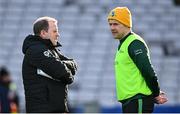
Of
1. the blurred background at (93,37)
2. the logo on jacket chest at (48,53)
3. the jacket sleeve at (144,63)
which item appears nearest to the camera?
the jacket sleeve at (144,63)

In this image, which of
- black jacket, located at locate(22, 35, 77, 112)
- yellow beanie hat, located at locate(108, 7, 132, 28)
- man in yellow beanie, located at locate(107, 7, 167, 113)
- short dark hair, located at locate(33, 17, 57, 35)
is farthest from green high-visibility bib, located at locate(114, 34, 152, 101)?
short dark hair, located at locate(33, 17, 57, 35)

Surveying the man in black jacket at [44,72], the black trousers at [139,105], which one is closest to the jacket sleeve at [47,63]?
the man in black jacket at [44,72]

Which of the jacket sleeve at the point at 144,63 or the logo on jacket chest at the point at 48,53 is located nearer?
the jacket sleeve at the point at 144,63

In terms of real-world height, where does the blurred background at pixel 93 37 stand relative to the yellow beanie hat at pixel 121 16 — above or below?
below

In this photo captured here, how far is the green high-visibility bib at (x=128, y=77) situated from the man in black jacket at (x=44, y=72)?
459 millimetres

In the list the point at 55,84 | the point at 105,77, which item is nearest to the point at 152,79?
the point at 55,84

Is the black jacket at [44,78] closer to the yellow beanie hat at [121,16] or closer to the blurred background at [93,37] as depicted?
the yellow beanie hat at [121,16]

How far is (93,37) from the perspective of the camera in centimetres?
1656

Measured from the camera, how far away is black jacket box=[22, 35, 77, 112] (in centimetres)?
607

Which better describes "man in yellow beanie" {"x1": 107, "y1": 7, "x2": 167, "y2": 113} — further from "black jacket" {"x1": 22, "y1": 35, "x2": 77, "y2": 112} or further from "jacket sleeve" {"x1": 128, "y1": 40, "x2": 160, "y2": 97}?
"black jacket" {"x1": 22, "y1": 35, "x2": 77, "y2": 112}

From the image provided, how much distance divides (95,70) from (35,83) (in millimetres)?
9701

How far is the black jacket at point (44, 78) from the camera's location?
239 inches

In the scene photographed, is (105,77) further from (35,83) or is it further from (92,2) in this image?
(35,83)

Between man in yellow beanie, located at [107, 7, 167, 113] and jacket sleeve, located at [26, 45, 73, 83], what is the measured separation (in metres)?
0.50
